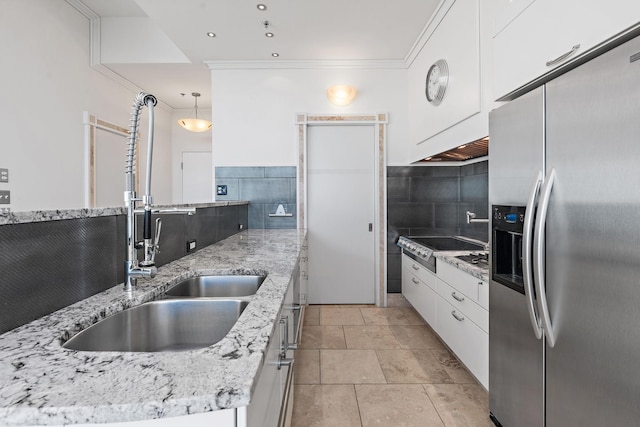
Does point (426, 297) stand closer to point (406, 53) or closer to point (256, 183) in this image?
point (256, 183)

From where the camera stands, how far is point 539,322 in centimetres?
123

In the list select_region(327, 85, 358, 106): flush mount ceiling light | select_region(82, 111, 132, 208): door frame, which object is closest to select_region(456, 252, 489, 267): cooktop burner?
select_region(327, 85, 358, 106): flush mount ceiling light

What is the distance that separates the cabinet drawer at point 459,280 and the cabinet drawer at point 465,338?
17 centimetres

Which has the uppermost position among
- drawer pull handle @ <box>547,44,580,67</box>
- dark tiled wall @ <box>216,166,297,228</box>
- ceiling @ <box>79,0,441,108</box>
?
ceiling @ <box>79,0,441,108</box>

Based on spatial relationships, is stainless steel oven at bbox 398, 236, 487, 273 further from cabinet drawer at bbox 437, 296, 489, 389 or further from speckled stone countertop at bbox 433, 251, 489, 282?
cabinet drawer at bbox 437, 296, 489, 389

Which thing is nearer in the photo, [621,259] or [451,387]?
[621,259]

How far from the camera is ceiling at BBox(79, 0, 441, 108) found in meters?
2.57

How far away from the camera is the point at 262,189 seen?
3623 mm

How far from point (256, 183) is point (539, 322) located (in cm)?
293

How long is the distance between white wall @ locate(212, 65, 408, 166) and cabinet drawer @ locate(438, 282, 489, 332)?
1.84 metres

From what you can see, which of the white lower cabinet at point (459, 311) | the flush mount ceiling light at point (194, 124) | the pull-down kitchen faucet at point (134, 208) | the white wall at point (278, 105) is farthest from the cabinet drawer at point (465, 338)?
the flush mount ceiling light at point (194, 124)

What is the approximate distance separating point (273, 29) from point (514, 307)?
110 inches

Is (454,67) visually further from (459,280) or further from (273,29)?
(273,29)

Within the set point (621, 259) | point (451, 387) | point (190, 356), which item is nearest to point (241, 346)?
point (190, 356)
